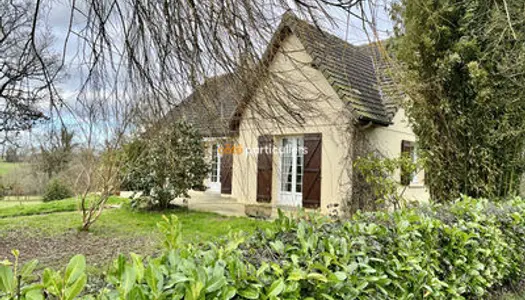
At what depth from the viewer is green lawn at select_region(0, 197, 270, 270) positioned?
6301 millimetres

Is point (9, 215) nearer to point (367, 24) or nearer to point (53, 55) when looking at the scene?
point (53, 55)

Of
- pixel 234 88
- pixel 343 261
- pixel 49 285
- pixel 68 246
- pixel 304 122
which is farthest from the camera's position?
pixel 68 246

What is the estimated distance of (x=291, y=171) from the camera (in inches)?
426

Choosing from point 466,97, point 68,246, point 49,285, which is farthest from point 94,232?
point 466,97

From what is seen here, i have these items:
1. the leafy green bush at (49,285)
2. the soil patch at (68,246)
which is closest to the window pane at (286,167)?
the soil patch at (68,246)

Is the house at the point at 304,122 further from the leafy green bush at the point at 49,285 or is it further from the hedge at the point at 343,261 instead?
the leafy green bush at the point at 49,285

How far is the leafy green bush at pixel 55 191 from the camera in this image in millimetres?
14953

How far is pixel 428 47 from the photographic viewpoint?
7.24 m

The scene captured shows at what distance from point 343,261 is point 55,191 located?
16187 mm

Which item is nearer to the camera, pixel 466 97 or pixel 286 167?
pixel 466 97

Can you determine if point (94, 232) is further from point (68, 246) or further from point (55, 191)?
point (55, 191)

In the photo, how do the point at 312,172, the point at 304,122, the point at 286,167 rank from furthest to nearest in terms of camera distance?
the point at 286,167
the point at 312,172
the point at 304,122

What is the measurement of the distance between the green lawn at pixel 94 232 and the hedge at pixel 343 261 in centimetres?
326

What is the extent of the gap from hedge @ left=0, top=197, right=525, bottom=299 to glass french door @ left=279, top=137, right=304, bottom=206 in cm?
622
